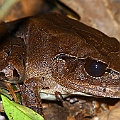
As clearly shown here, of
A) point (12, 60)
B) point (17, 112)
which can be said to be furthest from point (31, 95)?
point (17, 112)

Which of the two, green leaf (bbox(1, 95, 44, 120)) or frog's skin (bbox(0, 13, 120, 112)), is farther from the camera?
frog's skin (bbox(0, 13, 120, 112))

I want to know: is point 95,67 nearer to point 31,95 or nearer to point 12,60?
point 31,95

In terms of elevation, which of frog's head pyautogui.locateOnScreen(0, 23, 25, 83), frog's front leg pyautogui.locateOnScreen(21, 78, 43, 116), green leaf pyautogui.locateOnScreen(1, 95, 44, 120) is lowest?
green leaf pyautogui.locateOnScreen(1, 95, 44, 120)

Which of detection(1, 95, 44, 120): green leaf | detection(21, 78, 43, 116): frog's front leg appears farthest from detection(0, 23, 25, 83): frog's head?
detection(1, 95, 44, 120): green leaf

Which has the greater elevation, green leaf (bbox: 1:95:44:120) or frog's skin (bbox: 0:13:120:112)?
frog's skin (bbox: 0:13:120:112)

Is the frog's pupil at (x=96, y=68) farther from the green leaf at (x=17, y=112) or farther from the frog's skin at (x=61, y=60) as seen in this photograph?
the green leaf at (x=17, y=112)

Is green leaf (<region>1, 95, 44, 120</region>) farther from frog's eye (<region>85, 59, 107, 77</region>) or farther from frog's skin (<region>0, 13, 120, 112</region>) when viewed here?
frog's eye (<region>85, 59, 107, 77</region>)

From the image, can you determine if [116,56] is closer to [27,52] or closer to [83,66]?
[83,66]

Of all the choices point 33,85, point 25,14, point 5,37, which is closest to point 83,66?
point 33,85

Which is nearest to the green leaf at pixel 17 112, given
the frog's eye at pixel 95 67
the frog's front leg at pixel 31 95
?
the frog's front leg at pixel 31 95
